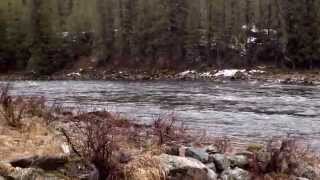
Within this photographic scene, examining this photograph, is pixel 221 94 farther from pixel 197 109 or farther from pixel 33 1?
pixel 33 1

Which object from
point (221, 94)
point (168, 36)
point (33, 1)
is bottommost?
point (221, 94)

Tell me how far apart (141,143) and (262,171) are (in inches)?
125

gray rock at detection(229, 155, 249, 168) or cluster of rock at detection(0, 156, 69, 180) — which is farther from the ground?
cluster of rock at detection(0, 156, 69, 180)

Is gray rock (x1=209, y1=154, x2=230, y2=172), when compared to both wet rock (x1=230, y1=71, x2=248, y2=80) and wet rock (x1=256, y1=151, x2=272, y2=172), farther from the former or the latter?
wet rock (x1=230, y1=71, x2=248, y2=80)

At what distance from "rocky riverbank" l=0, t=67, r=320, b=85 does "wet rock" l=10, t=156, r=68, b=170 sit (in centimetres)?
5290

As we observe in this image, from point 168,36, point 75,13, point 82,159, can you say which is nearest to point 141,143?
point 82,159

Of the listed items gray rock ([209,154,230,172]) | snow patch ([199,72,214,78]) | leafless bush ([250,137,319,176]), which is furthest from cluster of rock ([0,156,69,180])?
snow patch ([199,72,214,78])

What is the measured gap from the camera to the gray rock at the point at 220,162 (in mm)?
13555

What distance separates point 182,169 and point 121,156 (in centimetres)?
131

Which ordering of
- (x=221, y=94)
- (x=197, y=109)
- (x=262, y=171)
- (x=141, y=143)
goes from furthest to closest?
(x=221, y=94)
(x=197, y=109)
(x=141, y=143)
(x=262, y=171)

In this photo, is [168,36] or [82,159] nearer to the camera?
[82,159]

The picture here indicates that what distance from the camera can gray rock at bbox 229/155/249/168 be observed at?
1405cm

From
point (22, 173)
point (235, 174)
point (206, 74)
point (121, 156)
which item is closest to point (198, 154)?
point (235, 174)

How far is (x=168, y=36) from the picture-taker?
296 ft
